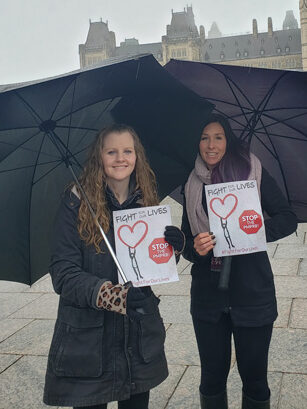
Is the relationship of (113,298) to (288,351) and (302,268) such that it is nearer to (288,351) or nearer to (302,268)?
(288,351)

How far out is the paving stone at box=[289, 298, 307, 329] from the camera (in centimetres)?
455

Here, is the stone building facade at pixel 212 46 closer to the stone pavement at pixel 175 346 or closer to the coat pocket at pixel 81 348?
the stone pavement at pixel 175 346

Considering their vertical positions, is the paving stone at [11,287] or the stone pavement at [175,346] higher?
the paving stone at [11,287]

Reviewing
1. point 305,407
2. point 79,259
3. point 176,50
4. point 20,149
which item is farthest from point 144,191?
point 176,50

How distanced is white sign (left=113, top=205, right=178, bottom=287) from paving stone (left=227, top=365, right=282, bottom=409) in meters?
1.50

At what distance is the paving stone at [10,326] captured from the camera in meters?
4.89

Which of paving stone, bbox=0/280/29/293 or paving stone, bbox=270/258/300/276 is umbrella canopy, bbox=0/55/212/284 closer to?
paving stone, bbox=270/258/300/276

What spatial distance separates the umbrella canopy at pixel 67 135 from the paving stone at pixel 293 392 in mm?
1545

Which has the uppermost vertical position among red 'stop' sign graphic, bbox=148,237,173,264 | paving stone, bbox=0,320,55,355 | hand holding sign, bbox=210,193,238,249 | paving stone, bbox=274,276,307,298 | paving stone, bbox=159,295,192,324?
hand holding sign, bbox=210,193,238,249

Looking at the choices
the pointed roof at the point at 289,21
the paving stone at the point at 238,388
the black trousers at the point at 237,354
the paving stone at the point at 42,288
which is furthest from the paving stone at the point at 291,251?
the pointed roof at the point at 289,21

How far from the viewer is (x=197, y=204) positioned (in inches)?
101

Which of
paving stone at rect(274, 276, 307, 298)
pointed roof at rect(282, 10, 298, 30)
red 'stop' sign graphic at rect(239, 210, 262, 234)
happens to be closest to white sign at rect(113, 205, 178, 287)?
red 'stop' sign graphic at rect(239, 210, 262, 234)

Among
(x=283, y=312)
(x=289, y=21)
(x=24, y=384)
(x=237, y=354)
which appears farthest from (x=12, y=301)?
(x=289, y=21)

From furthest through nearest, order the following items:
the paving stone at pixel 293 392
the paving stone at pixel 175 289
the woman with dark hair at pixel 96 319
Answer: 1. the paving stone at pixel 175 289
2. the paving stone at pixel 293 392
3. the woman with dark hair at pixel 96 319
